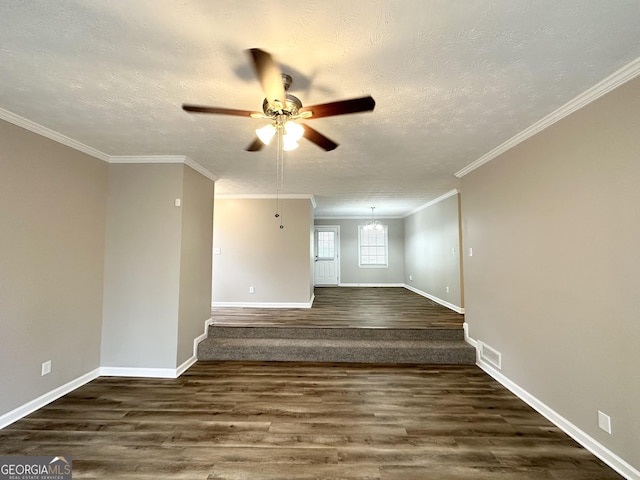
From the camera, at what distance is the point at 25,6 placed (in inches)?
49.4

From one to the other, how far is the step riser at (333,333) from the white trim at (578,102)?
2513 mm

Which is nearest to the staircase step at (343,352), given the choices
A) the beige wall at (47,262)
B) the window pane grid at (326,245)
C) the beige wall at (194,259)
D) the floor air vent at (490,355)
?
the floor air vent at (490,355)

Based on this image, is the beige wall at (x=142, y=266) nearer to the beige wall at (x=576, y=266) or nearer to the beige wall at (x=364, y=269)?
the beige wall at (x=576, y=266)

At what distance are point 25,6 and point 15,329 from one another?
8.01 feet

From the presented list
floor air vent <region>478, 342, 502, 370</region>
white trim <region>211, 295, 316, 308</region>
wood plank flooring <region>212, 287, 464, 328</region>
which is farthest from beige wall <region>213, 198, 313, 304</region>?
floor air vent <region>478, 342, 502, 370</region>

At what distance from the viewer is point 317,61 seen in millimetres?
1608

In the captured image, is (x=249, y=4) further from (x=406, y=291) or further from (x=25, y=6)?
(x=406, y=291)

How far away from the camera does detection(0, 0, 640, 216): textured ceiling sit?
129 cm

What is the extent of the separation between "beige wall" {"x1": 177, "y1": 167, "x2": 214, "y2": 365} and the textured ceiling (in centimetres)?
87

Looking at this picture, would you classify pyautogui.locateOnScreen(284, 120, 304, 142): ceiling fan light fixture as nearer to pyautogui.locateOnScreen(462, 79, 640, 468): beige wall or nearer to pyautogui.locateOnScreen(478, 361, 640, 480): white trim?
pyautogui.locateOnScreen(462, 79, 640, 468): beige wall

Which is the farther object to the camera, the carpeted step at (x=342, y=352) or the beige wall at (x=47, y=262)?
the carpeted step at (x=342, y=352)

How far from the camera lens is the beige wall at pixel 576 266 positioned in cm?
175

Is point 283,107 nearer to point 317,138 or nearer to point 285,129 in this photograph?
point 285,129

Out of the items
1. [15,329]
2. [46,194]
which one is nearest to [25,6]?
[46,194]
